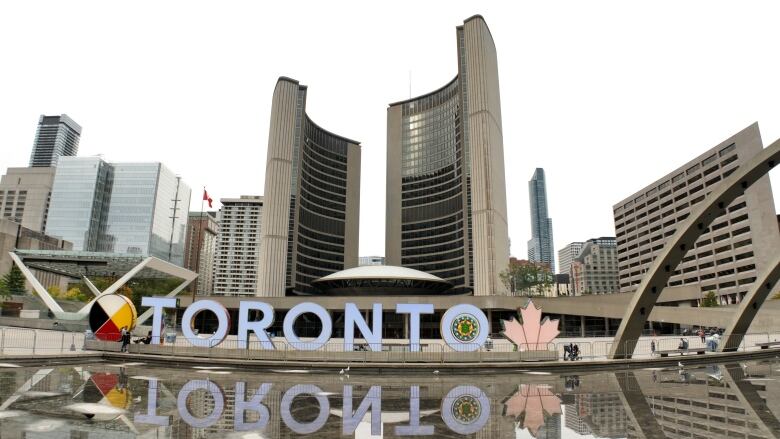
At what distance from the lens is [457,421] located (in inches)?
511

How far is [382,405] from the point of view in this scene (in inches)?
608

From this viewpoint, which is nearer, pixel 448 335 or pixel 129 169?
pixel 448 335

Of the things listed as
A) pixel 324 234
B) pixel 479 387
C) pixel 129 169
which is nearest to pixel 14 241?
pixel 324 234

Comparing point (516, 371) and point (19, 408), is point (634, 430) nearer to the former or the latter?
point (516, 371)

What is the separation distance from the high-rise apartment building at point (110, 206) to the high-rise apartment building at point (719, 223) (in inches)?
6415

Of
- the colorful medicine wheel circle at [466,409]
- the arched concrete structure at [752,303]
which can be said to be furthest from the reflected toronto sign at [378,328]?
the arched concrete structure at [752,303]

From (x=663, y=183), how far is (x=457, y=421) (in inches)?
5733

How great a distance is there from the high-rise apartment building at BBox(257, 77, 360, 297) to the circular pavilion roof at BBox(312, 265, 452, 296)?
83.1 feet

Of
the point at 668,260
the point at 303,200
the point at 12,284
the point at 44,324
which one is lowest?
the point at 44,324

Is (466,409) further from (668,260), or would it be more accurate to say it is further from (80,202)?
(80,202)

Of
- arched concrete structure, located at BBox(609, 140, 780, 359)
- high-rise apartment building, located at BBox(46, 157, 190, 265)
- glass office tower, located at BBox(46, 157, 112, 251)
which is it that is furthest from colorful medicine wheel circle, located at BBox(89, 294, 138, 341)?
glass office tower, located at BBox(46, 157, 112, 251)

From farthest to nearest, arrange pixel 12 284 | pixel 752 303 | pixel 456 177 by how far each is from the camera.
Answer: pixel 456 177, pixel 12 284, pixel 752 303

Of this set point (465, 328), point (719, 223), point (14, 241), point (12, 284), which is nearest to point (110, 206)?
point (14, 241)

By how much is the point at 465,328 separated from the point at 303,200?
379 feet
